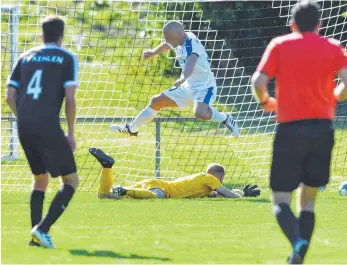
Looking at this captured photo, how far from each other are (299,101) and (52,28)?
2219 mm

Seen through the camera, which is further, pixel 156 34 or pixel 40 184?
pixel 156 34

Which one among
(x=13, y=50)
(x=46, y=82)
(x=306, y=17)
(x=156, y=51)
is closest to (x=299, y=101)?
(x=306, y=17)

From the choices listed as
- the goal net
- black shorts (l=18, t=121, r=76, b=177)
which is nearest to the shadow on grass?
black shorts (l=18, t=121, r=76, b=177)

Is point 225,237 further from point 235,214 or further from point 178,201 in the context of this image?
point 178,201

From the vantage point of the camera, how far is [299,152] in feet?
25.0

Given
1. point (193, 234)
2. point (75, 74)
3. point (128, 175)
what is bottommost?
point (128, 175)

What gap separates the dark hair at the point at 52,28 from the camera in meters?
8.51

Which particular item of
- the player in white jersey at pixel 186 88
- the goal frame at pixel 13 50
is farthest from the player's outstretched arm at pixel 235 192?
the goal frame at pixel 13 50

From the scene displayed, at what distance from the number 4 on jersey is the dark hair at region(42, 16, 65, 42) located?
11.9 inches

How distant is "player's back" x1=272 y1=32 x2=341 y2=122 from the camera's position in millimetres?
7586

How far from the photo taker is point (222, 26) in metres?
19.7

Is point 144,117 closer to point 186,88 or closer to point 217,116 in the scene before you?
point 186,88

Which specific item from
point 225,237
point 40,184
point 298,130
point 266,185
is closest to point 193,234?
Answer: point 225,237

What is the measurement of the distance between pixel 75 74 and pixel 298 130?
1980 mm
